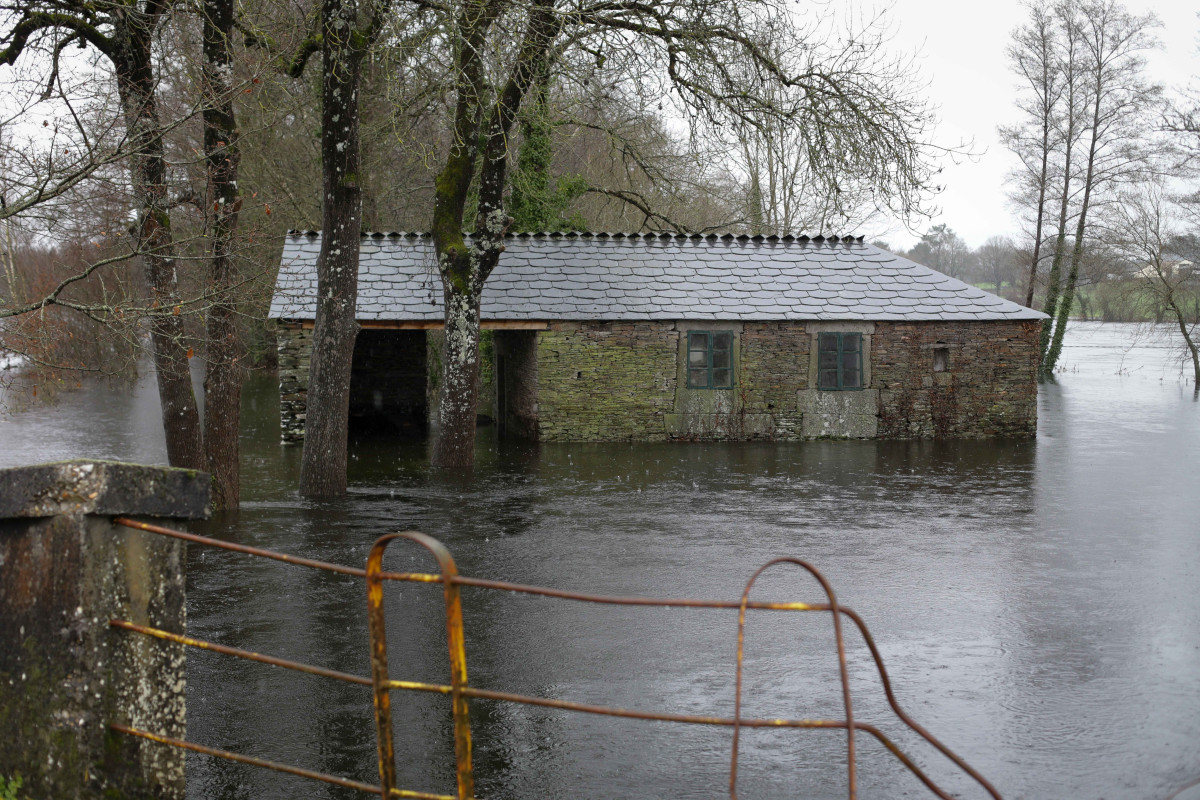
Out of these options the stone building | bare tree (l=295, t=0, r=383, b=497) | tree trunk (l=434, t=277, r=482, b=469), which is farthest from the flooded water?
the stone building

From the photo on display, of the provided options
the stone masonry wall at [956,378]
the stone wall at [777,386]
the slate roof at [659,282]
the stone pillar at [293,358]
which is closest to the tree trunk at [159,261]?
the stone pillar at [293,358]

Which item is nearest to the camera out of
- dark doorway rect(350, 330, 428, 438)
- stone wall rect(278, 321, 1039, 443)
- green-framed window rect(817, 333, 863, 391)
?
stone wall rect(278, 321, 1039, 443)

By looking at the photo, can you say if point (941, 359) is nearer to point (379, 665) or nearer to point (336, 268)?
point (336, 268)

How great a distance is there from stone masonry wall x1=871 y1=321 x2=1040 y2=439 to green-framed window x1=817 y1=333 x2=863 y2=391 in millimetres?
372

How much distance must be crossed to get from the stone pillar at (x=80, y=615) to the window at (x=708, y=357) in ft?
54.1

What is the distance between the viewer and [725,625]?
328 inches

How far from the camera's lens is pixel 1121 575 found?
9.77m

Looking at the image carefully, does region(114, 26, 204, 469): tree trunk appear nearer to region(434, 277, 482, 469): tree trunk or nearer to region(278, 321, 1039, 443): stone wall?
region(434, 277, 482, 469): tree trunk

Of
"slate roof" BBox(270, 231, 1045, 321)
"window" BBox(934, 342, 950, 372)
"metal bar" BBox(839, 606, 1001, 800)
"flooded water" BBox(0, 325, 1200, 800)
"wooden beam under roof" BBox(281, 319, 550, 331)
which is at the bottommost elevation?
"flooded water" BBox(0, 325, 1200, 800)

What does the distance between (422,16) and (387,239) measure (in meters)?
8.31

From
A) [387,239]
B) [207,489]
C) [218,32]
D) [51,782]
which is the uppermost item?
[218,32]

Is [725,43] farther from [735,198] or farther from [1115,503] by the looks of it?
[735,198]

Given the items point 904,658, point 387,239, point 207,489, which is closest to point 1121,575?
point 904,658

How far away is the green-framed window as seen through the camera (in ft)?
65.6
